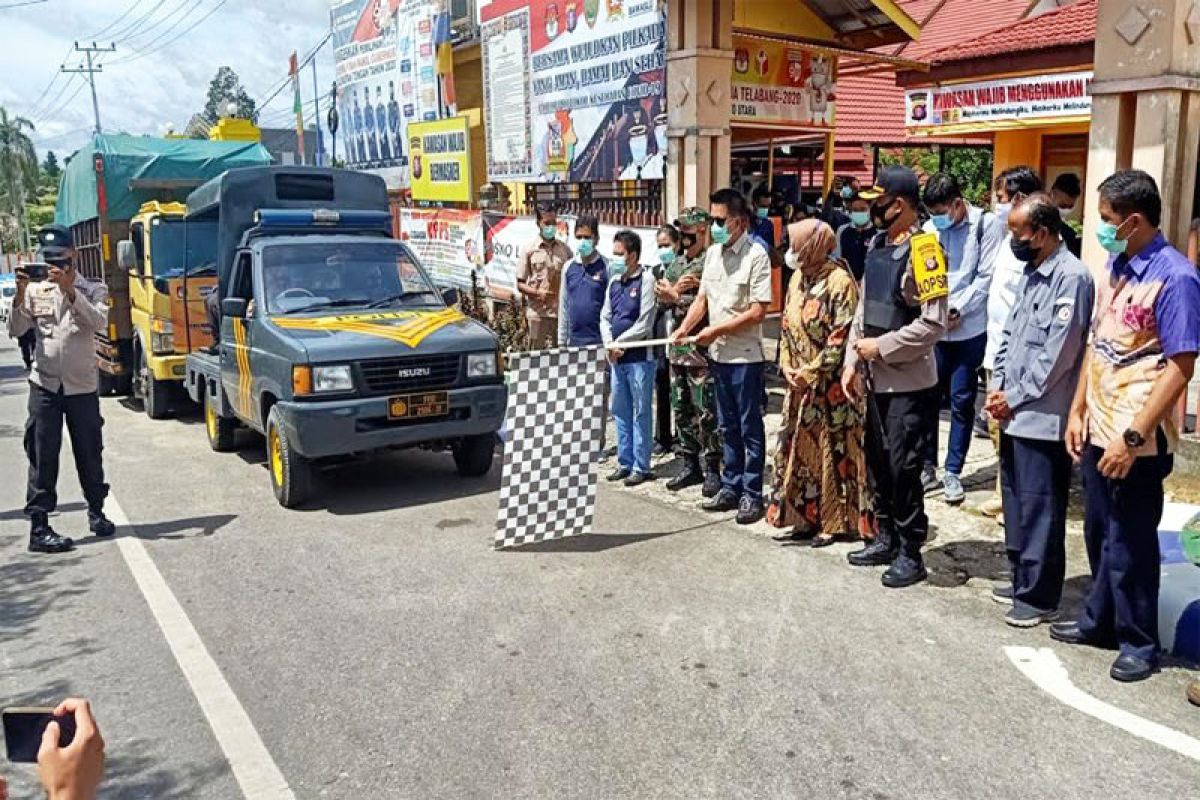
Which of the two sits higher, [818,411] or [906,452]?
[818,411]

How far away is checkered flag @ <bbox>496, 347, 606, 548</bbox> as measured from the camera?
6.09m

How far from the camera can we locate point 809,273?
5.88m

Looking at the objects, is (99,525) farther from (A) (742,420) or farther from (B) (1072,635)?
(B) (1072,635)

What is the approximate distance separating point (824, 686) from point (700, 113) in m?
7.10

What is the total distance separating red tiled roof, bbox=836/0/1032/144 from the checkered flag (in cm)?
1086

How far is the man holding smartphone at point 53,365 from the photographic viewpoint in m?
6.54

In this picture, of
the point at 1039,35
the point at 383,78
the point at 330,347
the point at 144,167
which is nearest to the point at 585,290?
the point at 330,347

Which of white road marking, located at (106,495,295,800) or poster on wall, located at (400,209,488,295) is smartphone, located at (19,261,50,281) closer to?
white road marking, located at (106,495,295,800)

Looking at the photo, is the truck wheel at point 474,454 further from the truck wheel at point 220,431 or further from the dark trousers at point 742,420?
the truck wheel at point 220,431

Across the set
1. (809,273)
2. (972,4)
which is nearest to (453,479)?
(809,273)

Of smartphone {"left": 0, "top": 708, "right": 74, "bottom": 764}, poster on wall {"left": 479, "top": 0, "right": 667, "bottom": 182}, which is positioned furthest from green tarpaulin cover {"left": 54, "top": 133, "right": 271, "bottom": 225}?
smartphone {"left": 0, "top": 708, "right": 74, "bottom": 764}

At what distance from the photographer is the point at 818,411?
5934 millimetres

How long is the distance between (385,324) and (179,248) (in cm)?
512

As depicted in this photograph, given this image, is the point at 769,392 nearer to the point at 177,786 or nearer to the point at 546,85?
the point at 546,85
